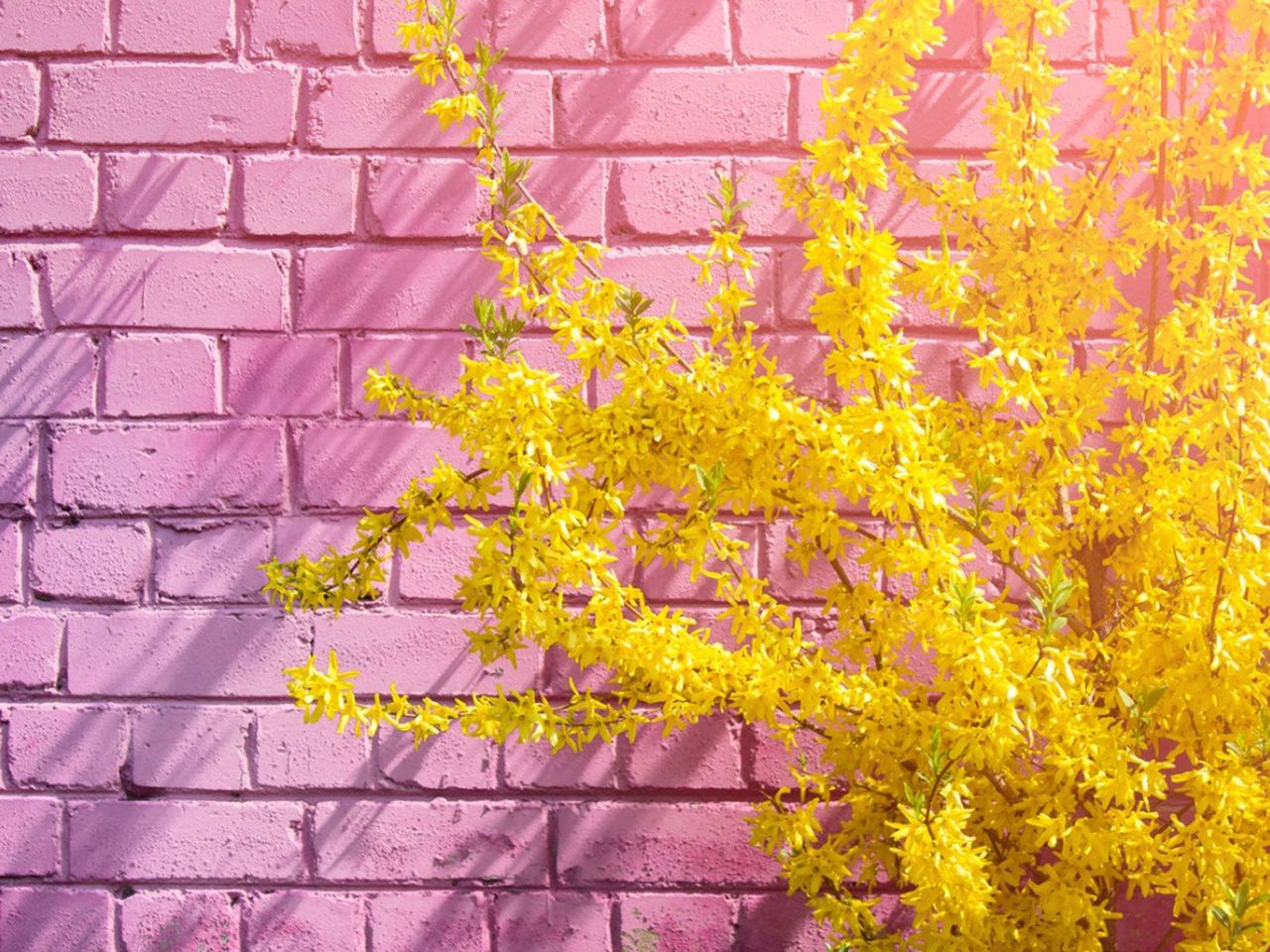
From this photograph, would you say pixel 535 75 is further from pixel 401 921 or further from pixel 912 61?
pixel 401 921

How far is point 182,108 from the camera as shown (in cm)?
136

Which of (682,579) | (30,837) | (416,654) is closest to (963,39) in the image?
(682,579)

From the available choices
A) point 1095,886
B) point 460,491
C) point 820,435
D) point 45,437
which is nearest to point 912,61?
point 820,435

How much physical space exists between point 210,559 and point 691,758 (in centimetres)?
62

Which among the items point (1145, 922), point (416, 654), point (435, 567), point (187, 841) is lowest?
point (1145, 922)

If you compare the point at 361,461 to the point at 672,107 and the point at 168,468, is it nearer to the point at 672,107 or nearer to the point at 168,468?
the point at 168,468

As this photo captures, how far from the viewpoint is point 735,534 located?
Answer: 132 centimetres

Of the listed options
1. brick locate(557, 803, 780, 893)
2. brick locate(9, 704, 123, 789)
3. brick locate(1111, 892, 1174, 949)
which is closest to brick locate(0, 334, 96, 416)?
brick locate(9, 704, 123, 789)

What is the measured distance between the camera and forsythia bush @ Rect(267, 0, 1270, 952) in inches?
33.3

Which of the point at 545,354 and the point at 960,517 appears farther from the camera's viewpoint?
the point at 545,354

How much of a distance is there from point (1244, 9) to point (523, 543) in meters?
0.75

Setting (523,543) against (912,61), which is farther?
(912,61)

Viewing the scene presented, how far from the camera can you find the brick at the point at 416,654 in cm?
131

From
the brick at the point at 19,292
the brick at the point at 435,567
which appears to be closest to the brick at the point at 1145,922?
the brick at the point at 435,567
